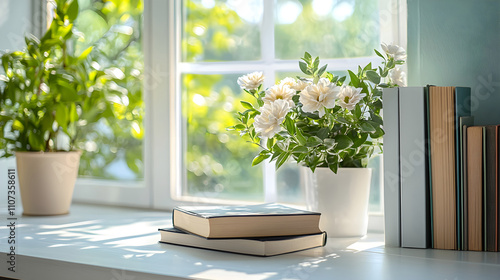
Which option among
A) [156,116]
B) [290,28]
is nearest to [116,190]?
[156,116]

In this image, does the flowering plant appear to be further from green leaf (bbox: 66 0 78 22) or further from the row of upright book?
green leaf (bbox: 66 0 78 22)

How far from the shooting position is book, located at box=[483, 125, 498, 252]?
1044 millimetres

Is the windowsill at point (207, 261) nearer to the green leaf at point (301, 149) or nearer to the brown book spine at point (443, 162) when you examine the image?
the brown book spine at point (443, 162)

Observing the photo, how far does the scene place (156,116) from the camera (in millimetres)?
1664

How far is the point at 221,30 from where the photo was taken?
5.25 ft

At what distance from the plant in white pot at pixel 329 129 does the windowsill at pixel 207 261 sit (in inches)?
3.2

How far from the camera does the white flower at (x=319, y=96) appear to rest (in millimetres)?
1075

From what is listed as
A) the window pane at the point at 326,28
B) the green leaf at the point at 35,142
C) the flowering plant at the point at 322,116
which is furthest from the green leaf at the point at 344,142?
the green leaf at the point at 35,142

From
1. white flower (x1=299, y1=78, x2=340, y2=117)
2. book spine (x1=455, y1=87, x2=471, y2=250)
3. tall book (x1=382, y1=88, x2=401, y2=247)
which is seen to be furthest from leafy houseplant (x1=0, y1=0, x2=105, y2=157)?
book spine (x1=455, y1=87, x2=471, y2=250)

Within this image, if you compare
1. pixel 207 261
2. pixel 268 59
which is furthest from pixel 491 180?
pixel 268 59

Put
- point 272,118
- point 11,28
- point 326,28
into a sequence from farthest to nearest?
point 11,28, point 326,28, point 272,118

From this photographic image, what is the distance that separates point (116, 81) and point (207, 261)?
32.8 inches

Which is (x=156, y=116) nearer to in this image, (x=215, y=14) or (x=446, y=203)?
(x=215, y=14)

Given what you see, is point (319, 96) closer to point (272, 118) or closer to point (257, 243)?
point (272, 118)
